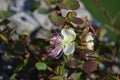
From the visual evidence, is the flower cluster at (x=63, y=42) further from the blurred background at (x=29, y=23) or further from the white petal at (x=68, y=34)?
the blurred background at (x=29, y=23)

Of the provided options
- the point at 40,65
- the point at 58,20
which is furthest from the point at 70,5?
the point at 40,65

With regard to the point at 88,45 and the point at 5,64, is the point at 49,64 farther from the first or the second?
the point at 5,64

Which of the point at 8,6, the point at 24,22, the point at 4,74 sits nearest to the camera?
the point at 4,74

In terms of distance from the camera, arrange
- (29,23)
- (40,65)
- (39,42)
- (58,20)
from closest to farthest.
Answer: (58,20) → (40,65) → (39,42) → (29,23)

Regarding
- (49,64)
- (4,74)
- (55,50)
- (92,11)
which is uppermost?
(55,50)

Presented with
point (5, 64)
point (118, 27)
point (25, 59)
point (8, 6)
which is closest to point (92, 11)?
point (118, 27)

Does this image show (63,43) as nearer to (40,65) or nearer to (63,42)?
(63,42)

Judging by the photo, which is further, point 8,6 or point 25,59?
point 8,6
